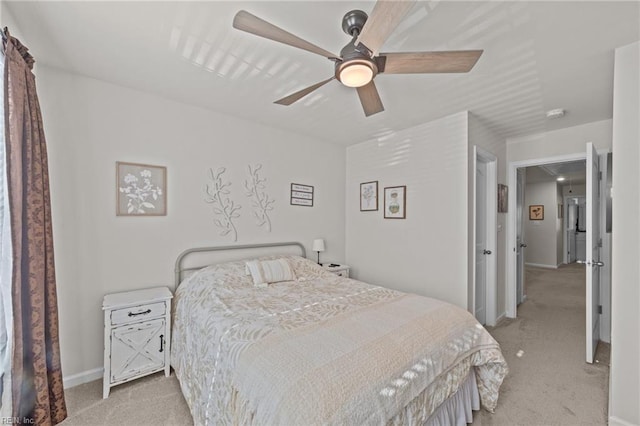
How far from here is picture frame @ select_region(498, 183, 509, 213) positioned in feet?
12.4

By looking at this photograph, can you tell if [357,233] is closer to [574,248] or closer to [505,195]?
[505,195]

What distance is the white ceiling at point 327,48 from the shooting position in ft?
5.27

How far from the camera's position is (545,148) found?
144 inches

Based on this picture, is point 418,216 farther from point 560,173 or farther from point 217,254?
point 560,173

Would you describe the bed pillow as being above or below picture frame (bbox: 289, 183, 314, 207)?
below

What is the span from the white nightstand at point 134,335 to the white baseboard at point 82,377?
0.32 metres

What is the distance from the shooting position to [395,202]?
12.5 ft

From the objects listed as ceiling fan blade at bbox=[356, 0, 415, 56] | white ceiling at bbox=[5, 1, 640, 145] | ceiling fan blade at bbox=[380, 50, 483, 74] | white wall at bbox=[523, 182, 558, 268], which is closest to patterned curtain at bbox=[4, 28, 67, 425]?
white ceiling at bbox=[5, 1, 640, 145]

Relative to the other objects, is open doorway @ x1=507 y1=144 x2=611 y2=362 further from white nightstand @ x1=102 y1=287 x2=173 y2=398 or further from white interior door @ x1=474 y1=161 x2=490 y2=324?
white nightstand @ x1=102 y1=287 x2=173 y2=398

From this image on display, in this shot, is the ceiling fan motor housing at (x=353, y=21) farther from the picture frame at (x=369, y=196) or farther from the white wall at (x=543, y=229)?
the white wall at (x=543, y=229)

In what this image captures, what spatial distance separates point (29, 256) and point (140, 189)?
108cm

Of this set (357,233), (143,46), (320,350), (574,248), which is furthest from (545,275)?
(143,46)

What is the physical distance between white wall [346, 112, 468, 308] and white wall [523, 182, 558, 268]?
604cm

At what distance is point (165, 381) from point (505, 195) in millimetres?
4507
